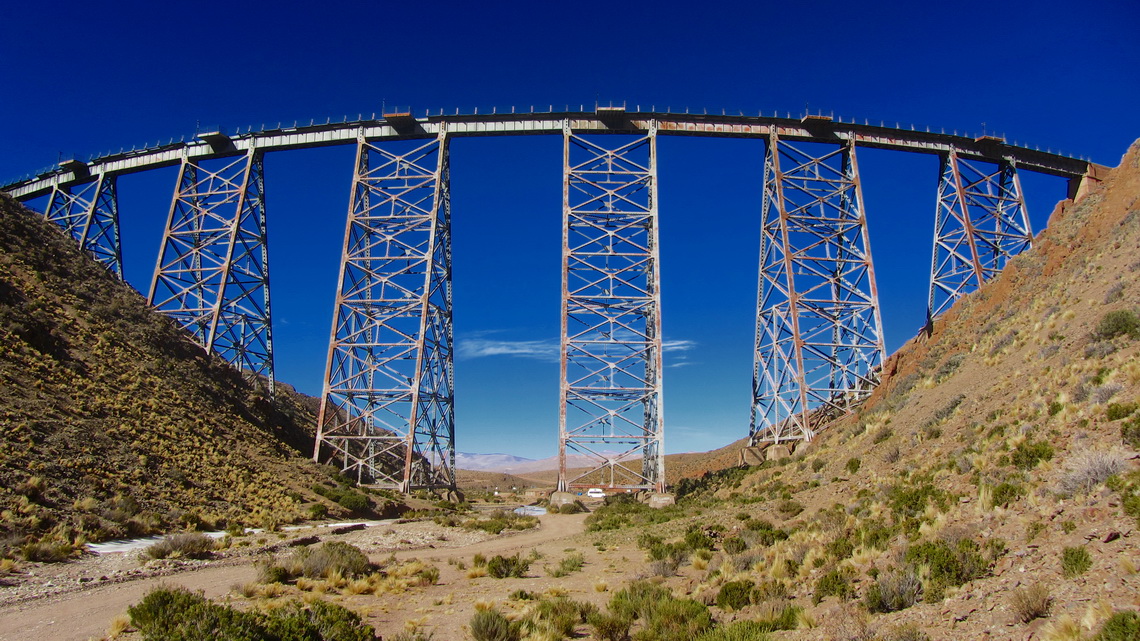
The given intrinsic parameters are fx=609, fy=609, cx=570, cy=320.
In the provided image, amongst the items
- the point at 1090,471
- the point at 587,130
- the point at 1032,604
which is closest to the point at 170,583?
the point at 1032,604

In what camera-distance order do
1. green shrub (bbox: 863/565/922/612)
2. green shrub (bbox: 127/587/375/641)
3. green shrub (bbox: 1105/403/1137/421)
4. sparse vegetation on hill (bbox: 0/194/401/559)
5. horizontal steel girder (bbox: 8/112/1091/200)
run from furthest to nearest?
1. horizontal steel girder (bbox: 8/112/1091/200)
2. sparse vegetation on hill (bbox: 0/194/401/559)
3. green shrub (bbox: 1105/403/1137/421)
4. green shrub (bbox: 863/565/922/612)
5. green shrub (bbox: 127/587/375/641)

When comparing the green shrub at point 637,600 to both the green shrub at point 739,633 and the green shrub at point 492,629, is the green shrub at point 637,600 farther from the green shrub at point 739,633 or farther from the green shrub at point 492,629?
the green shrub at point 492,629

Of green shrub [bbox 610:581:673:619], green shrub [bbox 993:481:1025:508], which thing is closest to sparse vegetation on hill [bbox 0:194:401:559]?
green shrub [bbox 610:581:673:619]

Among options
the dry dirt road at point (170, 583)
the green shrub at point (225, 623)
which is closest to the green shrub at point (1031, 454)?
A: the dry dirt road at point (170, 583)

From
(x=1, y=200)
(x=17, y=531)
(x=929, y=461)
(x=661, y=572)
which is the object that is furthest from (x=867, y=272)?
(x=1, y=200)

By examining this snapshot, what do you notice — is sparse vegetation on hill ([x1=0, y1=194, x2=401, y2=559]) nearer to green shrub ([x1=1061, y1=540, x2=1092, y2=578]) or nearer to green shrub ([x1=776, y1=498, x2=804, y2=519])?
green shrub ([x1=776, y1=498, x2=804, y2=519])

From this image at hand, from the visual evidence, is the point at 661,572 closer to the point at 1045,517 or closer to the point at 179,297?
the point at 1045,517
